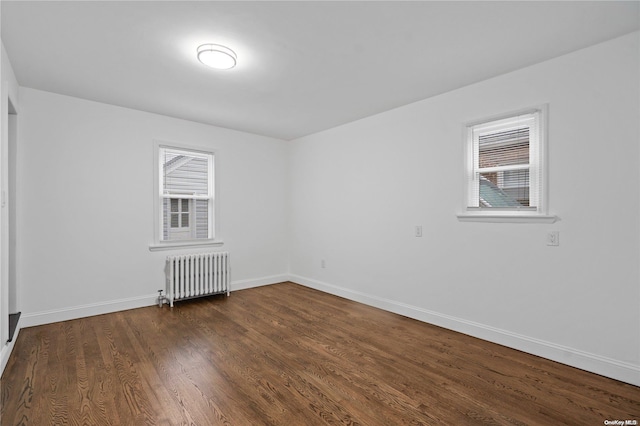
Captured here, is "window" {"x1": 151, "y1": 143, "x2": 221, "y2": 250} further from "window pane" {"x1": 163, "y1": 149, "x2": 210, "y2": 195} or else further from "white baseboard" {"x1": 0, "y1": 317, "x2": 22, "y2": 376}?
"white baseboard" {"x1": 0, "y1": 317, "x2": 22, "y2": 376}

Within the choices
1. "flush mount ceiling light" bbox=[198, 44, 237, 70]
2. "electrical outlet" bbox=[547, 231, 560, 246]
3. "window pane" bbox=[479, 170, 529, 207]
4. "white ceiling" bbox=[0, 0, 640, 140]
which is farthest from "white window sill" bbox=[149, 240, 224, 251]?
"electrical outlet" bbox=[547, 231, 560, 246]

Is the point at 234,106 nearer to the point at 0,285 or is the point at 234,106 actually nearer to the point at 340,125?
the point at 340,125

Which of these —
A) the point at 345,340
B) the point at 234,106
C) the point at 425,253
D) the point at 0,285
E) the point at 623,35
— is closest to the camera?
the point at 623,35

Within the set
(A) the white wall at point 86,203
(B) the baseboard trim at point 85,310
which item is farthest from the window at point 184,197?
(B) the baseboard trim at point 85,310

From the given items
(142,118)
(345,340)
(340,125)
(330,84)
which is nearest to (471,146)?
(330,84)

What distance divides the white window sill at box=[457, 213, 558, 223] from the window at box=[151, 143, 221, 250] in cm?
372

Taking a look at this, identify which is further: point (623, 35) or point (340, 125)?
point (340, 125)

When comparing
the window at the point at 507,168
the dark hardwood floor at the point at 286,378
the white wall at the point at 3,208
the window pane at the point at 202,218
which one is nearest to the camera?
the dark hardwood floor at the point at 286,378

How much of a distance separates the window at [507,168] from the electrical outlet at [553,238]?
0.13m

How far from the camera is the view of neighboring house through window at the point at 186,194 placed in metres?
4.59

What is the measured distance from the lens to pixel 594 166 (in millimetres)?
2561

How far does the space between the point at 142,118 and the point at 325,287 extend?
12.1 ft

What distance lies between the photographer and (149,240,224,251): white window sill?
4.40 m

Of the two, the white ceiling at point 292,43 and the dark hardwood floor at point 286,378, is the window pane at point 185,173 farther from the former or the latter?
the dark hardwood floor at point 286,378
